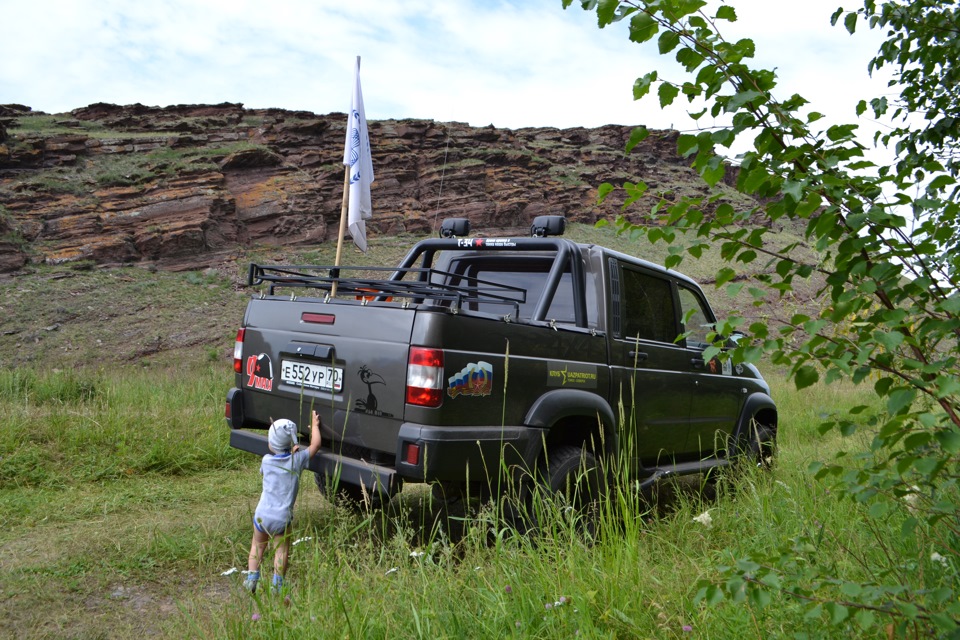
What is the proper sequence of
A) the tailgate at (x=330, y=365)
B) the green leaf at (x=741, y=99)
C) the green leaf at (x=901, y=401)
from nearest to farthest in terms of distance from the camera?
1. the green leaf at (x=901, y=401)
2. the green leaf at (x=741, y=99)
3. the tailgate at (x=330, y=365)

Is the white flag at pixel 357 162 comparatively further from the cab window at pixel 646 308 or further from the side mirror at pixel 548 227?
the cab window at pixel 646 308

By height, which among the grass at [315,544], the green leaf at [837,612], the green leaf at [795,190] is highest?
the green leaf at [795,190]

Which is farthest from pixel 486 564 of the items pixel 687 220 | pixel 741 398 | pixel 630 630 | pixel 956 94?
pixel 741 398

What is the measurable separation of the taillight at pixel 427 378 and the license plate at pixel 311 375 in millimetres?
564

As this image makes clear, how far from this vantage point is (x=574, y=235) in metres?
46.2

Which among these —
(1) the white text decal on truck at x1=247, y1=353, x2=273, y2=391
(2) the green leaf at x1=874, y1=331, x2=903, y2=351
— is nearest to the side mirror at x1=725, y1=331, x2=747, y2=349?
(2) the green leaf at x1=874, y1=331, x2=903, y2=351

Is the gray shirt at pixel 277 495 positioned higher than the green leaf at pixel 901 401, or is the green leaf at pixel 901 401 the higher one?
the green leaf at pixel 901 401

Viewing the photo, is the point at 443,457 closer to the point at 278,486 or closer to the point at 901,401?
the point at 278,486

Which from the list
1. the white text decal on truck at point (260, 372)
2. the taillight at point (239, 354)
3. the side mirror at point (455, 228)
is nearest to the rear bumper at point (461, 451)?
the white text decal on truck at point (260, 372)

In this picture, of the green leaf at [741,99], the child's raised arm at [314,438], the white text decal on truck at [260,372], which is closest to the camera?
the green leaf at [741,99]

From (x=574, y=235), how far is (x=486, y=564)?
44056mm

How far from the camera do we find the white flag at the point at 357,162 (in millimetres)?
10875

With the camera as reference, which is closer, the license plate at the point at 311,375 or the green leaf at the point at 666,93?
the green leaf at the point at 666,93

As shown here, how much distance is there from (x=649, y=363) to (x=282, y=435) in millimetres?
2710
